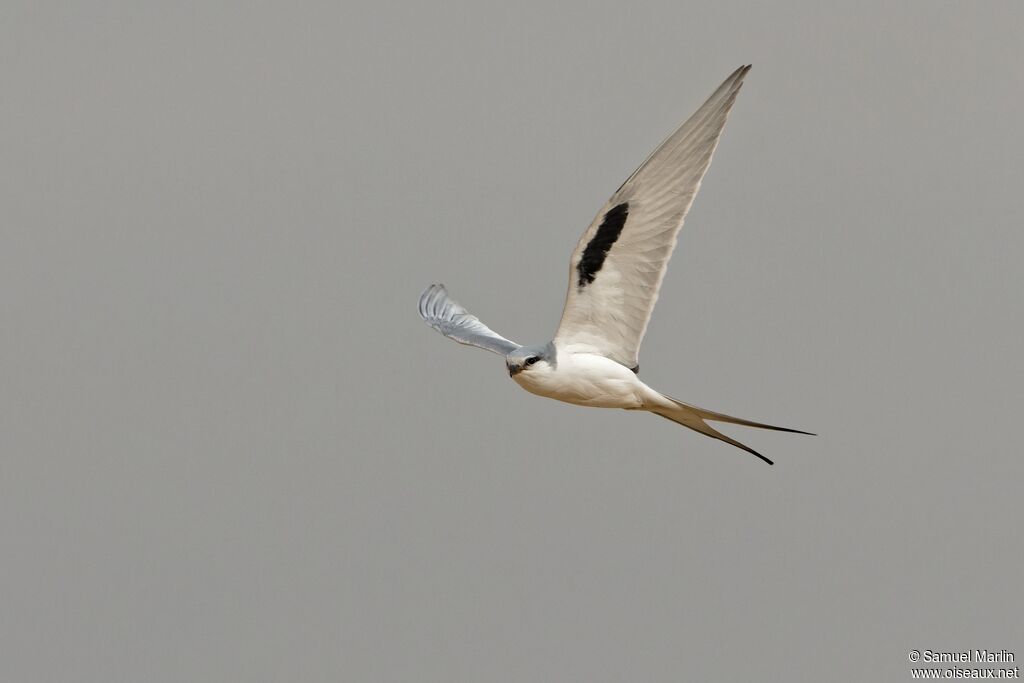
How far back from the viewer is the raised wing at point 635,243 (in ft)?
45.8

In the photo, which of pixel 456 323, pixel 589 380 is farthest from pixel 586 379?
pixel 456 323

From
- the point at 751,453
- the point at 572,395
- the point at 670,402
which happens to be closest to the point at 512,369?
the point at 572,395

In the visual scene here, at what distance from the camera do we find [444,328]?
18.4 meters

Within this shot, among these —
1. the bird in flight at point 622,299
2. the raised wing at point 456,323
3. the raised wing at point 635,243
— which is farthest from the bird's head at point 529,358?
the raised wing at point 456,323

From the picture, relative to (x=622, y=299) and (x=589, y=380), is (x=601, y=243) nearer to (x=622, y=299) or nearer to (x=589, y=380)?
(x=622, y=299)

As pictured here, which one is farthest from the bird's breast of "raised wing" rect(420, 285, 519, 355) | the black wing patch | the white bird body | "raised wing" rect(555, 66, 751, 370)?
"raised wing" rect(420, 285, 519, 355)

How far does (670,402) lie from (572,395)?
0.97 m

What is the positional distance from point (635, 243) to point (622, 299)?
0.66 metres

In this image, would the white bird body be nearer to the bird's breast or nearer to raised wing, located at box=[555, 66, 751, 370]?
the bird's breast

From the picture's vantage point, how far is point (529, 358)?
15164 mm

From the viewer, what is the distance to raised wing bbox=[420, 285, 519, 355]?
656 inches

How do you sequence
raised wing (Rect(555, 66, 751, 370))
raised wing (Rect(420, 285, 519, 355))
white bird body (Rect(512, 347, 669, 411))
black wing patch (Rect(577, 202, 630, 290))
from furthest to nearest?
raised wing (Rect(420, 285, 519, 355))
white bird body (Rect(512, 347, 669, 411))
black wing patch (Rect(577, 202, 630, 290))
raised wing (Rect(555, 66, 751, 370))

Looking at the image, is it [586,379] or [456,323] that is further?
[456,323]

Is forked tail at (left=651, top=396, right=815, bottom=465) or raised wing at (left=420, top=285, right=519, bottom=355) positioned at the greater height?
raised wing at (left=420, top=285, right=519, bottom=355)
